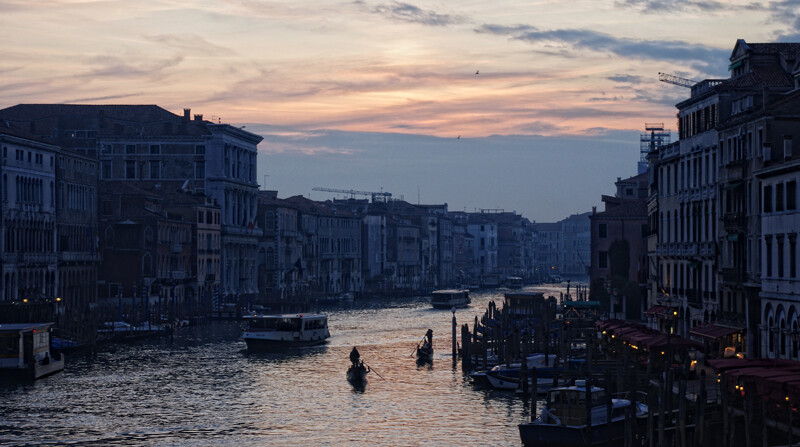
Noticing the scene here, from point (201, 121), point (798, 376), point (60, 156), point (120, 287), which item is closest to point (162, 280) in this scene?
point (120, 287)

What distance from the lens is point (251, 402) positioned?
45562 millimetres

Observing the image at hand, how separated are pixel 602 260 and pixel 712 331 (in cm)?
4096

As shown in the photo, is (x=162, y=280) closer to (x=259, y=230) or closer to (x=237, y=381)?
(x=259, y=230)

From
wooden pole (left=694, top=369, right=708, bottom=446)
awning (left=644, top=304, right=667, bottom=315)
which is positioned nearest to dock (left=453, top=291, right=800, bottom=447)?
wooden pole (left=694, top=369, right=708, bottom=446)

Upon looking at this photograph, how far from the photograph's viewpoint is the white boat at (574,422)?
108 feet

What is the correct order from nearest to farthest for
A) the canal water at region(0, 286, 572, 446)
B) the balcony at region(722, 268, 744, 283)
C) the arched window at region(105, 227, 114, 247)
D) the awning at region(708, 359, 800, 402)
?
the awning at region(708, 359, 800, 402), the canal water at region(0, 286, 572, 446), the balcony at region(722, 268, 744, 283), the arched window at region(105, 227, 114, 247)

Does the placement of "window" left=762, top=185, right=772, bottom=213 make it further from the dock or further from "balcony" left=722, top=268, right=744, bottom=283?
the dock

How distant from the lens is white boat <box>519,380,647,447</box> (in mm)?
32938

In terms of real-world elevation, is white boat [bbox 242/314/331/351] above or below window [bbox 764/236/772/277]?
below

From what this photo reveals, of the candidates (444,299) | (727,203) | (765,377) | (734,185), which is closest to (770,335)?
(734,185)

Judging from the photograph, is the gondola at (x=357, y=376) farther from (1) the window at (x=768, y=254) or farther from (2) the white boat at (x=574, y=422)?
(1) the window at (x=768, y=254)

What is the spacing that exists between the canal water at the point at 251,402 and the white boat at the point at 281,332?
3.87 ft

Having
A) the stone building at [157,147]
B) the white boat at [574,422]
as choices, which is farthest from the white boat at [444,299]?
the white boat at [574,422]

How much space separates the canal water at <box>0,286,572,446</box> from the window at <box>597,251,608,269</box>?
20.5m
